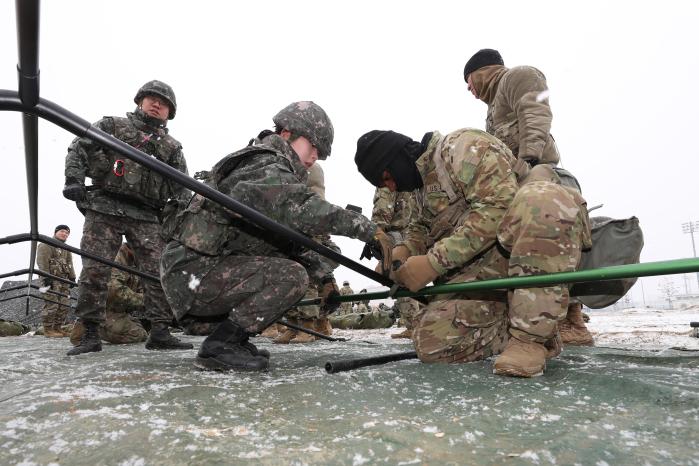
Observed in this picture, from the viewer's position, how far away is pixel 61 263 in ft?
26.5

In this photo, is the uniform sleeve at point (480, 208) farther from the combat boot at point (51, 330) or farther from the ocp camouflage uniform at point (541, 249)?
the combat boot at point (51, 330)

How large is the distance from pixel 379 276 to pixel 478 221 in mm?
572

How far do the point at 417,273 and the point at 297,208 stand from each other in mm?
656

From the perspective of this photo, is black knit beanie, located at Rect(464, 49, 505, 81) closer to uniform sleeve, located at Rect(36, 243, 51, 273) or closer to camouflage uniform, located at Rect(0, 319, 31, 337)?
uniform sleeve, located at Rect(36, 243, 51, 273)

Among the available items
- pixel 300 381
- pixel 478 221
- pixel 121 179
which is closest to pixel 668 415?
pixel 478 221

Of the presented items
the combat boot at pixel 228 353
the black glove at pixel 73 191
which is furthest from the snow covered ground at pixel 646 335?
the black glove at pixel 73 191

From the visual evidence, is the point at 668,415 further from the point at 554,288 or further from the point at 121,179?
the point at 121,179

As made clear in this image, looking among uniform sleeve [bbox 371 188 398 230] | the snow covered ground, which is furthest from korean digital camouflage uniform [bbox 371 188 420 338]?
the snow covered ground

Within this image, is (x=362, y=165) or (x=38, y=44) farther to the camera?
(x=362, y=165)

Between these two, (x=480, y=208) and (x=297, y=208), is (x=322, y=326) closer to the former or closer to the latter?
(x=297, y=208)

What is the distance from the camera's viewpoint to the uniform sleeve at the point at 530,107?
2.82m

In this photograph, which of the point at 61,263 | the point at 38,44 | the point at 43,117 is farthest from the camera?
the point at 61,263

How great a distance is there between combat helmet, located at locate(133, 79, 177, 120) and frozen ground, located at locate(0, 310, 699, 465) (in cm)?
250

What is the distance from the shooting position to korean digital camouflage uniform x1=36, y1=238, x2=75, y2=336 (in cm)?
698
